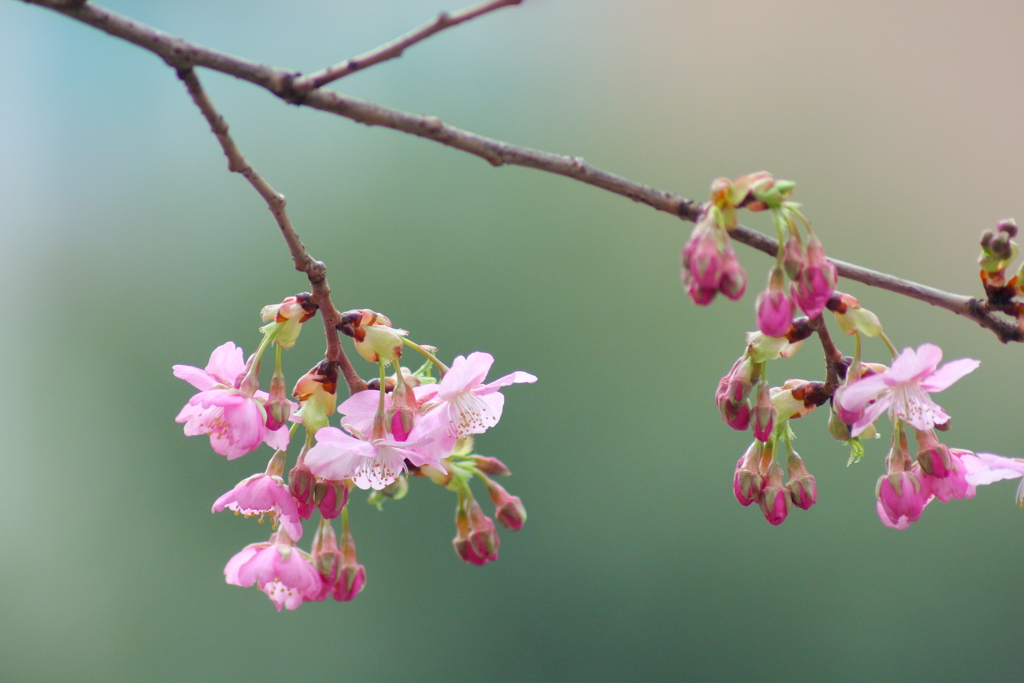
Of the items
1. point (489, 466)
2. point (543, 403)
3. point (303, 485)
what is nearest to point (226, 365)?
point (303, 485)

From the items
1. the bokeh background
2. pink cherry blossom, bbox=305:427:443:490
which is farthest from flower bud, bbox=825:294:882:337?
the bokeh background

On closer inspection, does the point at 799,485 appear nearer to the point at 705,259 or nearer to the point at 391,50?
the point at 705,259

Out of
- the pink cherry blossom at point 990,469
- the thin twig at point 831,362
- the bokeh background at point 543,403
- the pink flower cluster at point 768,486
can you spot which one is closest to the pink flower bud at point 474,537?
the pink flower cluster at point 768,486

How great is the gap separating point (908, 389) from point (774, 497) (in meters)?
0.16

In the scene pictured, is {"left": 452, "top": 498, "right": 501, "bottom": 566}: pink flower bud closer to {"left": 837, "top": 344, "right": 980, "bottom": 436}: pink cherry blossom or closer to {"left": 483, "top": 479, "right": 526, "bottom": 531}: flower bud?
{"left": 483, "top": 479, "right": 526, "bottom": 531}: flower bud

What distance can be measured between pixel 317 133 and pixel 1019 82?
458 centimetres

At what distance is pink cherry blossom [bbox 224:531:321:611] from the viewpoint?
2.34 ft

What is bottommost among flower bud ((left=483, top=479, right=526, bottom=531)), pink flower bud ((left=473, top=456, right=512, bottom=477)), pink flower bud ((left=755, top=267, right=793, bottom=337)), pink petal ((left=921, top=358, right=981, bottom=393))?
flower bud ((left=483, top=479, right=526, bottom=531))

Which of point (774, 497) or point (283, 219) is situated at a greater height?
point (283, 219)

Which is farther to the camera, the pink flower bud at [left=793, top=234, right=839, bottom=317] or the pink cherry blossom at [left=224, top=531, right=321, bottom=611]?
the pink cherry blossom at [left=224, top=531, right=321, bottom=611]

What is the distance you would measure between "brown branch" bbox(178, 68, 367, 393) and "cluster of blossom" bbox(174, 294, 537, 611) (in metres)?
0.01

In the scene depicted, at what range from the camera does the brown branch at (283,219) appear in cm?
48

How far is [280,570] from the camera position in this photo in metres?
0.71

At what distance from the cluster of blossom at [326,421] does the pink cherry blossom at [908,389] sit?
0.27 metres
